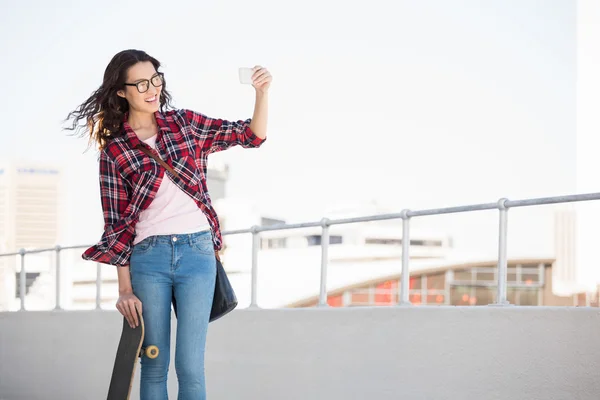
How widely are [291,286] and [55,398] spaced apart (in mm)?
67057

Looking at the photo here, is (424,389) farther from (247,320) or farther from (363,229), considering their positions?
(363,229)

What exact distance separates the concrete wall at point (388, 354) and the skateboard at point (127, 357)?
196 cm

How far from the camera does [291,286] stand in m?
75.6

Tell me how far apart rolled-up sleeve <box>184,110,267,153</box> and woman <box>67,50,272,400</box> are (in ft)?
0.12

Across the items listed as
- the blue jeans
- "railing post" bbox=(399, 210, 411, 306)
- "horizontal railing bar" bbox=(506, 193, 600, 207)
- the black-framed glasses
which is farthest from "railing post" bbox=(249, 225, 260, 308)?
the black-framed glasses

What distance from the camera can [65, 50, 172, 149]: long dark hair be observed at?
143 inches

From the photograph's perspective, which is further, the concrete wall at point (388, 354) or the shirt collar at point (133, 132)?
the concrete wall at point (388, 354)

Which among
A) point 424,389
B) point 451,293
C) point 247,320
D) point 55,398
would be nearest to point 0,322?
point 55,398

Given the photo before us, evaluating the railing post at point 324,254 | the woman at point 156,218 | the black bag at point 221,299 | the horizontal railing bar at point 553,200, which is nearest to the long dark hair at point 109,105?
the woman at point 156,218

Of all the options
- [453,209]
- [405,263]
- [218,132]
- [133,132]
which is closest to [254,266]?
[405,263]

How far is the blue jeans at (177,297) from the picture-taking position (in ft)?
11.4

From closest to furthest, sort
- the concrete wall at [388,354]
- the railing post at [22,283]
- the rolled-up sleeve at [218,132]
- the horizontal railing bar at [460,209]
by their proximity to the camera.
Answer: the rolled-up sleeve at [218,132] < the concrete wall at [388,354] < the horizontal railing bar at [460,209] < the railing post at [22,283]

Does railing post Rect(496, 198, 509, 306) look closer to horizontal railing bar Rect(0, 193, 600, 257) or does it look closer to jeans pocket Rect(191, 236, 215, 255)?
horizontal railing bar Rect(0, 193, 600, 257)

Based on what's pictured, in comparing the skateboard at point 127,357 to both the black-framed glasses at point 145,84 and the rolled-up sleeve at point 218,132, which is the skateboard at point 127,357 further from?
the black-framed glasses at point 145,84
